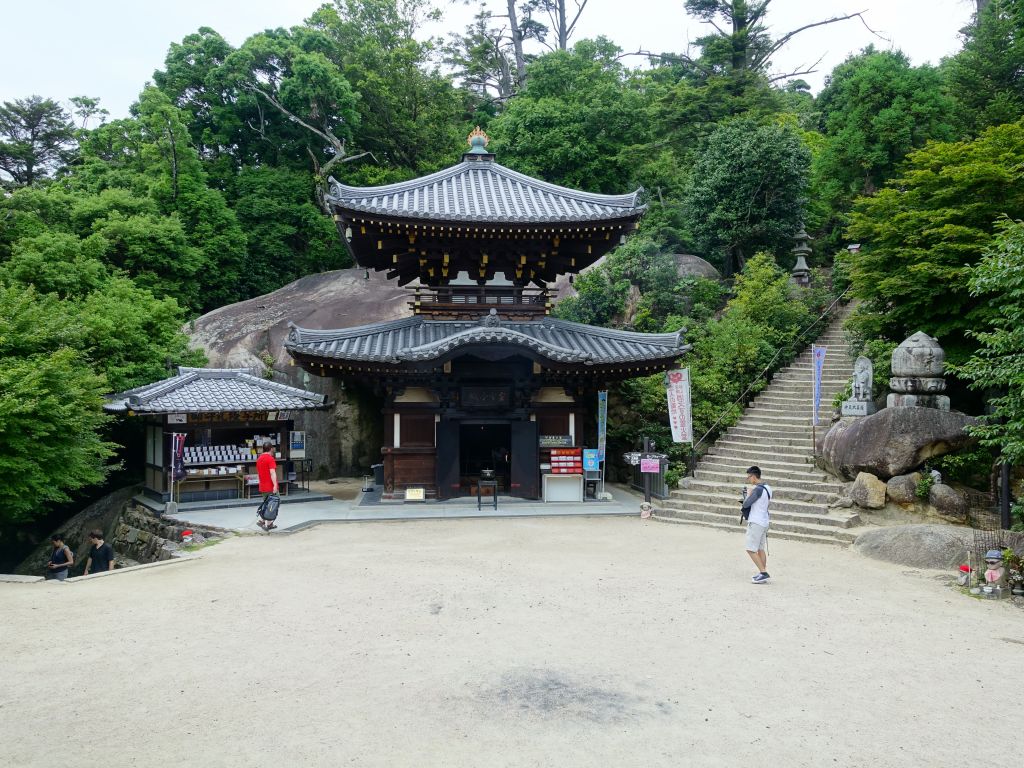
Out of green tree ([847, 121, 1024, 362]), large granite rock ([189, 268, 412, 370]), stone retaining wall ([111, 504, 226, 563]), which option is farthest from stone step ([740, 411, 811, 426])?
stone retaining wall ([111, 504, 226, 563])

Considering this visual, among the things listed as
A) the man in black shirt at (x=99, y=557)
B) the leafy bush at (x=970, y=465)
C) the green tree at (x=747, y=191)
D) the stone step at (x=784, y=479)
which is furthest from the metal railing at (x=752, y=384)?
the man in black shirt at (x=99, y=557)

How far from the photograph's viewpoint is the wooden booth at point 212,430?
13844 mm

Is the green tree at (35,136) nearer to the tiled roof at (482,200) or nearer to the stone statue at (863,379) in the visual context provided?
the tiled roof at (482,200)

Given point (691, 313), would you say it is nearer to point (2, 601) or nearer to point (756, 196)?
point (756, 196)

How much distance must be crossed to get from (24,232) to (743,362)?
22.9 m

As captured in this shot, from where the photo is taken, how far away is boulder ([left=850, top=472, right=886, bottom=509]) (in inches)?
456

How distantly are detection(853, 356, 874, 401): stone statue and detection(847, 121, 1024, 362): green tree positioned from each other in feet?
5.42

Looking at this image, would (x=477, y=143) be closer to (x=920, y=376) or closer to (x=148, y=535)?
(x=920, y=376)

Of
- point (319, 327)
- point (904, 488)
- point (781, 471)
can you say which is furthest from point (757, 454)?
point (319, 327)

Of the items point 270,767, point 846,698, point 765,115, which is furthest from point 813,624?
point 765,115

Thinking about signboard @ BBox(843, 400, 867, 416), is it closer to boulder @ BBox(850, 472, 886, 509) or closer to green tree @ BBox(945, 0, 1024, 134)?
boulder @ BBox(850, 472, 886, 509)

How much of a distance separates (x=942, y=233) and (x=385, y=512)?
1367 cm

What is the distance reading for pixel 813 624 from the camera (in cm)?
696

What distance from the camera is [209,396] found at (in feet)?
47.6
